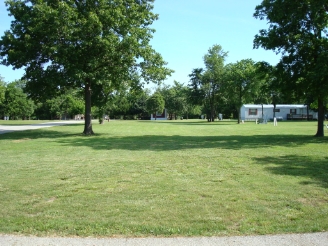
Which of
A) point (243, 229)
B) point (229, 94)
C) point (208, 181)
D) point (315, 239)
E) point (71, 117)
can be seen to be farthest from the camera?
point (71, 117)

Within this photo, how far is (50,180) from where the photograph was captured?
7.57 m

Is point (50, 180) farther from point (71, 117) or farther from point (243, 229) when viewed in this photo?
point (71, 117)

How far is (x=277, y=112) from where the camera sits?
252 feet

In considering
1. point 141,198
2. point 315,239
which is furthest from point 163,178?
point 315,239

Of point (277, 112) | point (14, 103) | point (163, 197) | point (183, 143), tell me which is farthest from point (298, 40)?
point (14, 103)

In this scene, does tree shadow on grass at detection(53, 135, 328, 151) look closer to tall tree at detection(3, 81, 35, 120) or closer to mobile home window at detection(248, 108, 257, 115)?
mobile home window at detection(248, 108, 257, 115)

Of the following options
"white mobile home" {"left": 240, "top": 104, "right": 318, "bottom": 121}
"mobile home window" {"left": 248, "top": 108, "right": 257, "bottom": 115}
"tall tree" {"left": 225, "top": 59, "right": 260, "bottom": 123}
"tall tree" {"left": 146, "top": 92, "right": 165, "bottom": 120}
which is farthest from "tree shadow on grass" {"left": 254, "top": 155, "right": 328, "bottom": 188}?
"tall tree" {"left": 146, "top": 92, "right": 165, "bottom": 120}

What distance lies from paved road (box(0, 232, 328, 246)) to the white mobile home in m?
73.2

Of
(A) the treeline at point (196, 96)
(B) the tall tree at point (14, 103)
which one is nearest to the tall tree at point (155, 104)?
(A) the treeline at point (196, 96)

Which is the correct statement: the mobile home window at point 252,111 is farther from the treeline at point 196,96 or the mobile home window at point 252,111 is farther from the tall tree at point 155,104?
the tall tree at point 155,104

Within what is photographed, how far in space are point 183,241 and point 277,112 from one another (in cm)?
7828

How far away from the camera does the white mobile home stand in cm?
7575

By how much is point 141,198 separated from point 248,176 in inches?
129

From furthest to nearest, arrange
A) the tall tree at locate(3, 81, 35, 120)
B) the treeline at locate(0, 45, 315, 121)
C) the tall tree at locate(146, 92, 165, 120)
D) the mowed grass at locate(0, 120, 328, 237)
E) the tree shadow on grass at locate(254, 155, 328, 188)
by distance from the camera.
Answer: the tall tree at locate(146, 92, 165, 120)
the tall tree at locate(3, 81, 35, 120)
the treeline at locate(0, 45, 315, 121)
the tree shadow on grass at locate(254, 155, 328, 188)
the mowed grass at locate(0, 120, 328, 237)
